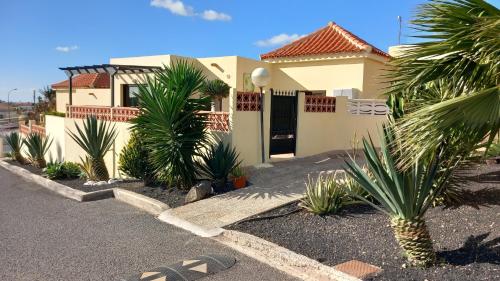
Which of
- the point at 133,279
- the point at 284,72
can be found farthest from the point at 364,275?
the point at 284,72

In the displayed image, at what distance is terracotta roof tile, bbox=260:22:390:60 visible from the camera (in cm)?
1472

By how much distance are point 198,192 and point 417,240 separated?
448cm

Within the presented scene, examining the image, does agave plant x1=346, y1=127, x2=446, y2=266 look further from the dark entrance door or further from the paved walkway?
the dark entrance door

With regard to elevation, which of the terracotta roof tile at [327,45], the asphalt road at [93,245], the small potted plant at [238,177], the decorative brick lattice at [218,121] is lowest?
the asphalt road at [93,245]

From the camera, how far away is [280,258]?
505cm

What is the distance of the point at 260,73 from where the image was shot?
30.9 ft

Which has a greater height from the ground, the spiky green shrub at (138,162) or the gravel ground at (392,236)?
the spiky green shrub at (138,162)

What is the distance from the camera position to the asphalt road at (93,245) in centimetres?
473

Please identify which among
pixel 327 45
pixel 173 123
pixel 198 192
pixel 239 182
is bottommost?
pixel 198 192

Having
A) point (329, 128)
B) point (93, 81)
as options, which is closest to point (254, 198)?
point (329, 128)

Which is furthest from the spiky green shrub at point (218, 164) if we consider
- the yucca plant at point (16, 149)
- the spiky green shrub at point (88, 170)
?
the yucca plant at point (16, 149)

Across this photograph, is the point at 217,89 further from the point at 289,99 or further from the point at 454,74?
the point at 454,74

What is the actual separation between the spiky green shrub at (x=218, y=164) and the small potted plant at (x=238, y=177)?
0.32 feet

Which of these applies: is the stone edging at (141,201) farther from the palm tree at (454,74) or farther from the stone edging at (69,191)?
the palm tree at (454,74)
